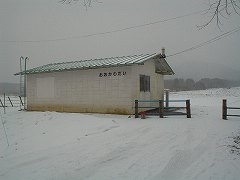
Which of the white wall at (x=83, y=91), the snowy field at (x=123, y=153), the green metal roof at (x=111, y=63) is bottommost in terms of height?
the snowy field at (x=123, y=153)

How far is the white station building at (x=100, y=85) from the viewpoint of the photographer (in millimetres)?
14539

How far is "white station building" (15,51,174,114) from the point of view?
47.7 feet

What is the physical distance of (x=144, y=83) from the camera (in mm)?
15938

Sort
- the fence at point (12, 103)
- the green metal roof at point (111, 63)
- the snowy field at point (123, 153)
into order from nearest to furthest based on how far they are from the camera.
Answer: the snowy field at point (123, 153) < the green metal roof at point (111, 63) < the fence at point (12, 103)

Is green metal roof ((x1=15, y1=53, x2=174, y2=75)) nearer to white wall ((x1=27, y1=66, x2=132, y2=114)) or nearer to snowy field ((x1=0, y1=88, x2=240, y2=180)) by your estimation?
white wall ((x1=27, y1=66, x2=132, y2=114))

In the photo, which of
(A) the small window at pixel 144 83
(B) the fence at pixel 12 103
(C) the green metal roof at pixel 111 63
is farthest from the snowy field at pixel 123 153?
(B) the fence at pixel 12 103

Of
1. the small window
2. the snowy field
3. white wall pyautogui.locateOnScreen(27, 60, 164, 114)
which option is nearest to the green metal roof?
white wall pyautogui.locateOnScreen(27, 60, 164, 114)

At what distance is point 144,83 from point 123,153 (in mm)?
9954

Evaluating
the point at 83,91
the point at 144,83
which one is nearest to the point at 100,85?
the point at 83,91

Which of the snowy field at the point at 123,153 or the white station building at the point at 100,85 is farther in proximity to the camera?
the white station building at the point at 100,85

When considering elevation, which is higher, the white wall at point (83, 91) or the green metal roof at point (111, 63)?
the green metal roof at point (111, 63)

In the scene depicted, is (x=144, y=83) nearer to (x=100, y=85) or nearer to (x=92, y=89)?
(x=100, y=85)

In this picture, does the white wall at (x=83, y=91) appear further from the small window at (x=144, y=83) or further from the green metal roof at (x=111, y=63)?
the small window at (x=144, y=83)

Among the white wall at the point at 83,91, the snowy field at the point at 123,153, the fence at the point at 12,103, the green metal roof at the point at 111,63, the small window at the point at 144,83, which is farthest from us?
the fence at the point at 12,103
